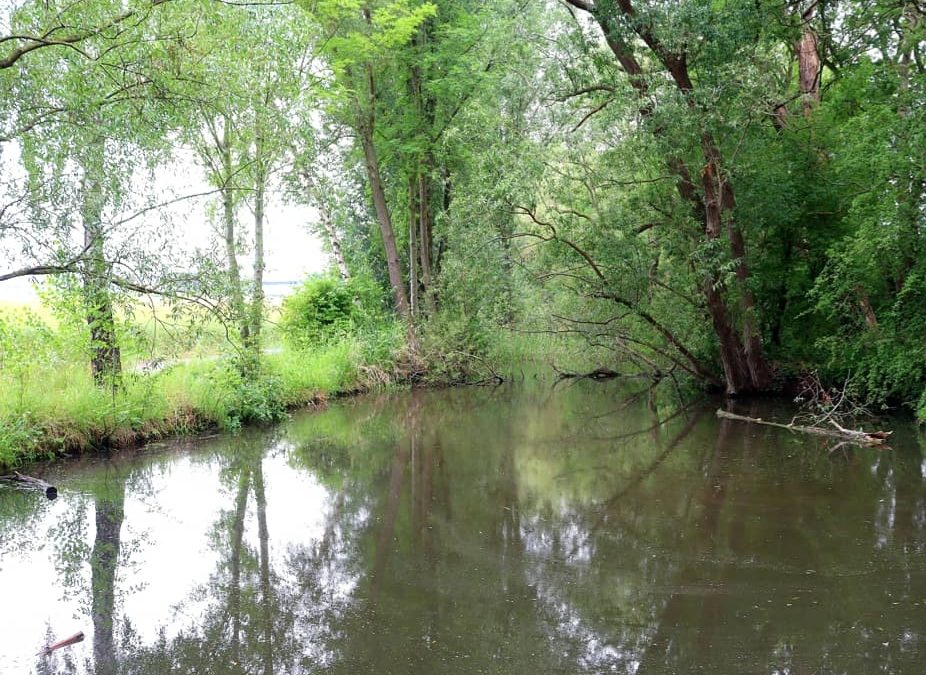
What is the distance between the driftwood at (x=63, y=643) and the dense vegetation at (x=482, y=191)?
484cm

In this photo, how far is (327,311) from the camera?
63.2ft

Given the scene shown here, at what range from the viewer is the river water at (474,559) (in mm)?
4926

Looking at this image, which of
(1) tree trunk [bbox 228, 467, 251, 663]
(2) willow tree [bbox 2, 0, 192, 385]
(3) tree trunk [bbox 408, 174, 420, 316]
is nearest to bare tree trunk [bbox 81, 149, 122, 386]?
(2) willow tree [bbox 2, 0, 192, 385]

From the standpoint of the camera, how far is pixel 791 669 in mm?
4586

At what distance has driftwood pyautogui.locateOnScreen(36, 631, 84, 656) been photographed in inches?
196

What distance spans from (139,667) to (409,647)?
1570mm

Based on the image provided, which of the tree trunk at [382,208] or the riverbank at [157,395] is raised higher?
the tree trunk at [382,208]

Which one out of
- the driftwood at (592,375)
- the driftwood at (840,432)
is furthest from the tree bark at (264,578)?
the driftwood at (592,375)

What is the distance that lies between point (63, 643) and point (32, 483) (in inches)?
179

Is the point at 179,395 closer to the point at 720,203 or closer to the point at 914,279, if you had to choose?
the point at 720,203

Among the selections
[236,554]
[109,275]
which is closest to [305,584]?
[236,554]

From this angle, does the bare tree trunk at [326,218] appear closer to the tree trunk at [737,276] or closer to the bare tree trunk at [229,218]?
the bare tree trunk at [229,218]

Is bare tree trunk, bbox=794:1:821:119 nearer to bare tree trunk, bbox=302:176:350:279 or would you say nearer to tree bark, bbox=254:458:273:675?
bare tree trunk, bbox=302:176:350:279

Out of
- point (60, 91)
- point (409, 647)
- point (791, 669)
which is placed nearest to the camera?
point (791, 669)
